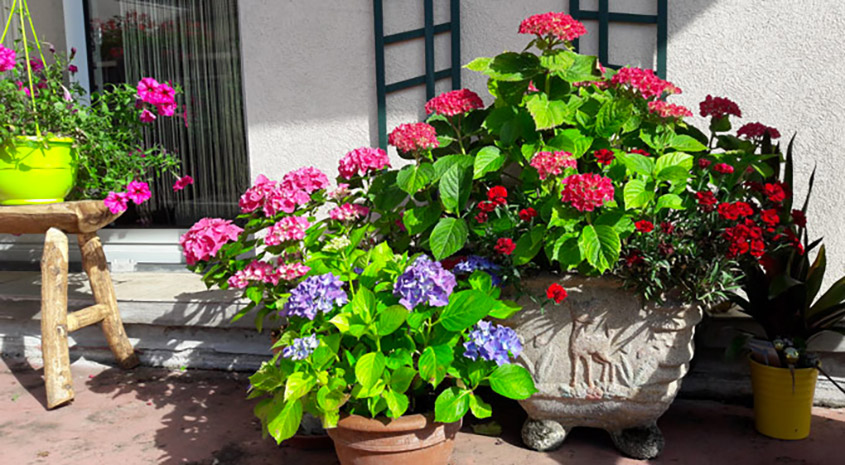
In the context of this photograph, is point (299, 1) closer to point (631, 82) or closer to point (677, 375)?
point (631, 82)

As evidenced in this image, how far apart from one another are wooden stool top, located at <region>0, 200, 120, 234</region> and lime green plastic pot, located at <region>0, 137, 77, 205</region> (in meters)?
0.05

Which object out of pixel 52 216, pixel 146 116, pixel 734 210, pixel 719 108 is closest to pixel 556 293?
pixel 734 210

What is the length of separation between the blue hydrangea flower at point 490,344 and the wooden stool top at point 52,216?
1660 millimetres

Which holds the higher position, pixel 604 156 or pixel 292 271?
pixel 604 156

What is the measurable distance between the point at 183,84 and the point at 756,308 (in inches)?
117

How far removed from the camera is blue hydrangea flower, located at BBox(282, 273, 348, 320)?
172 centimetres

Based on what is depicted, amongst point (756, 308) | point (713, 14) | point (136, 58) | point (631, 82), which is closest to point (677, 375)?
point (756, 308)

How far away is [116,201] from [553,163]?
1.71m

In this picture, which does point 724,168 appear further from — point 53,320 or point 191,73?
point 191,73

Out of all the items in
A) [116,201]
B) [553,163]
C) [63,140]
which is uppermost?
[63,140]

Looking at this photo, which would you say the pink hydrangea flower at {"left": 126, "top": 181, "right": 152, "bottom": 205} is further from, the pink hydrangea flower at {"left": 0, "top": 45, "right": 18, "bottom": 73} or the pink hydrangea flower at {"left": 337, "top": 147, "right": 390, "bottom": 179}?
the pink hydrangea flower at {"left": 337, "top": 147, "right": 390, "bottom": 179}

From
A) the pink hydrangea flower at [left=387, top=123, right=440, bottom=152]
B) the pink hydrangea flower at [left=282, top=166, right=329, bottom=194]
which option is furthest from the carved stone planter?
the pink hydrangea flower at [left=282, top=166, right=329, bottom=194]

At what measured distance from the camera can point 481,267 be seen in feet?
6.52

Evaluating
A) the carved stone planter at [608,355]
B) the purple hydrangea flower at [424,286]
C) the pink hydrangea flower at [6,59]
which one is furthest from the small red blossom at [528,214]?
the pink hydrangea flower at [6,59]
